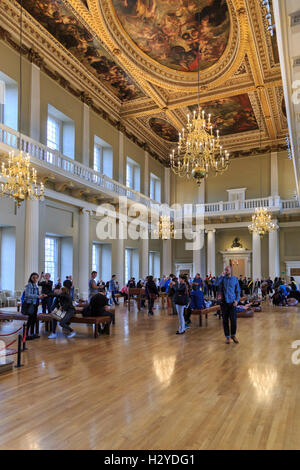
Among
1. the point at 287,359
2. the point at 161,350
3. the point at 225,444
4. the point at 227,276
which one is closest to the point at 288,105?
the point at 227,276

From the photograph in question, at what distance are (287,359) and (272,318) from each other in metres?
5.91

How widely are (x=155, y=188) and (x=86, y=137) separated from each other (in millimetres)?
9295

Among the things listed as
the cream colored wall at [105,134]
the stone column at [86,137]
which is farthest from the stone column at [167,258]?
the stone column at [86,137]

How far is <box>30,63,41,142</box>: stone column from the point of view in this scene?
1293cm

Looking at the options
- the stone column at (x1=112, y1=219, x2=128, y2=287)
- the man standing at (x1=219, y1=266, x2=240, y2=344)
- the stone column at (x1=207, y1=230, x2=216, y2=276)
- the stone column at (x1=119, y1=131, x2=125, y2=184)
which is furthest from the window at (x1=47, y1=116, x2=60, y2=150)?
the stone column at (x1=207, y1=230, x2=216, y2=276)

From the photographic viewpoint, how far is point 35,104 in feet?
43.1

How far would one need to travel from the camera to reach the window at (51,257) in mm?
14609

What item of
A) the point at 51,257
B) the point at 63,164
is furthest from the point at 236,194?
the point at 51,257

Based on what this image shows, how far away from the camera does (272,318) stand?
1180 centimetres

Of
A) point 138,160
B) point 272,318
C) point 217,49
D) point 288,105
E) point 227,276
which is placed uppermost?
point 217,49

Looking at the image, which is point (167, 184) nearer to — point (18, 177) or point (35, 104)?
point (35, 104)

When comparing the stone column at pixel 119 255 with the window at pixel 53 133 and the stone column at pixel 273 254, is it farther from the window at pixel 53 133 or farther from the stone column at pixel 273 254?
the stone column at pixel 273 254

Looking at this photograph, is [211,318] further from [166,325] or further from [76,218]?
[76,218]

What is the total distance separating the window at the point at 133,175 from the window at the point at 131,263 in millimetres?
3853
